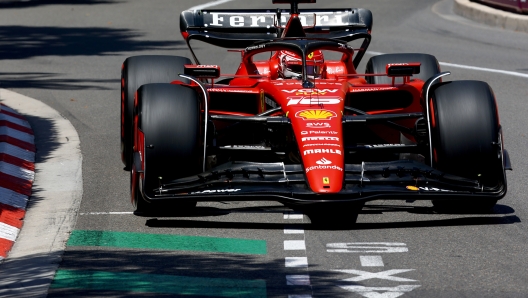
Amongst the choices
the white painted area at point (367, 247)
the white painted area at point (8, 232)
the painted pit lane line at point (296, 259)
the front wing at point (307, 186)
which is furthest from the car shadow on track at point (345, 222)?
the white painted area at point (8, 232)

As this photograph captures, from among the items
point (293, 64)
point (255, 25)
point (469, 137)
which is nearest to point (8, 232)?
point (293, 64)

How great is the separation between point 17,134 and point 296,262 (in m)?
4.86

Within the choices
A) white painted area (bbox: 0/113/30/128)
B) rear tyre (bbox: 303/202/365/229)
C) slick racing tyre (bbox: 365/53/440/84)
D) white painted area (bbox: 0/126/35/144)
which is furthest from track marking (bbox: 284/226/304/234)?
white painted area (bbox: 0/113/30/128)

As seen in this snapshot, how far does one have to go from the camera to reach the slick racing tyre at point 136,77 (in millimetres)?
8812

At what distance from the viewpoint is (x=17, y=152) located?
9312mm

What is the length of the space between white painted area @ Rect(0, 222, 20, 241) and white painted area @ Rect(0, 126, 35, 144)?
309 centimetres

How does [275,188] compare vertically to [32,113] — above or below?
above

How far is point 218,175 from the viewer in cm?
686

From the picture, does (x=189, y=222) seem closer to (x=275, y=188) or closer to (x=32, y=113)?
(x=275, y=188)

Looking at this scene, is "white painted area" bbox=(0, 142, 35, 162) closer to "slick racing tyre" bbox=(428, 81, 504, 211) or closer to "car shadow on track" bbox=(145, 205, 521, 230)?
"car shadow on track" bbox=(145, 205, 521, 230)

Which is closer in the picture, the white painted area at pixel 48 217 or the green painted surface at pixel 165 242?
the white painted area at pixel 48 217

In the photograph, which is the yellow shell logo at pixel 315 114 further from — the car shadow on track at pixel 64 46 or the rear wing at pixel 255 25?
the car shadow on track at pixel 64 46

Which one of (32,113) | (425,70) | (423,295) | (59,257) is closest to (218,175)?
(59,257)

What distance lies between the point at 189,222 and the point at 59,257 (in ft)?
3.77
